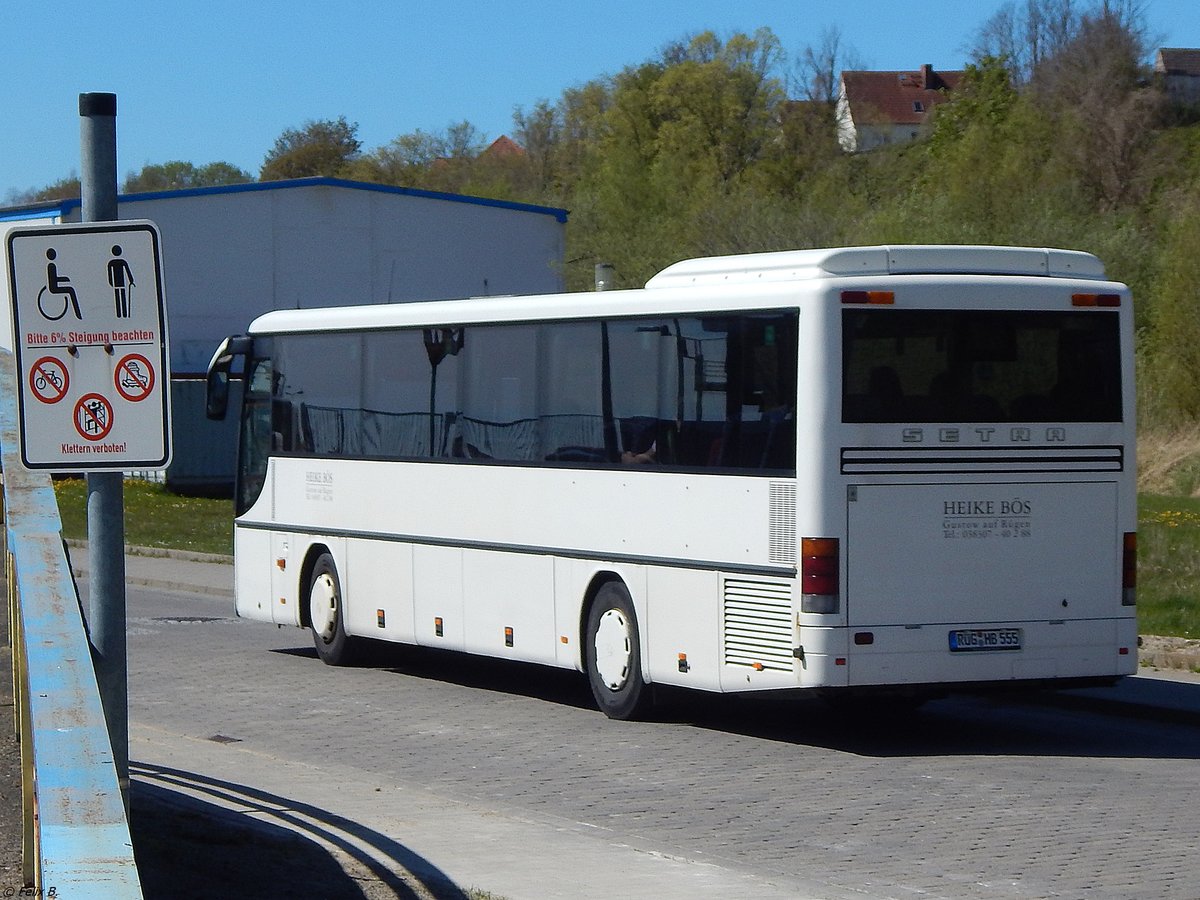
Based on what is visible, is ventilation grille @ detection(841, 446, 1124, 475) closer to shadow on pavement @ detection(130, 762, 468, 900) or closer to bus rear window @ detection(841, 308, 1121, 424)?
bus rear window @ detection(841, 308, 1121, 424)

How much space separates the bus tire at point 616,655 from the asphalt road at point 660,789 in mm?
183

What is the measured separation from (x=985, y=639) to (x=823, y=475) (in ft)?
5.21

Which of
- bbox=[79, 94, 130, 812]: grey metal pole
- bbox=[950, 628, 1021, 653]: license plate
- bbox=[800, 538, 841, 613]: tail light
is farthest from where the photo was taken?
bbox=[950, 628, 1021, 653]: license plate

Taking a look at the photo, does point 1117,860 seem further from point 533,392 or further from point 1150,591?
point 1150,591

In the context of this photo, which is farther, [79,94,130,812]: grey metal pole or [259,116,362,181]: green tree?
[259,116,362,181]: green tree

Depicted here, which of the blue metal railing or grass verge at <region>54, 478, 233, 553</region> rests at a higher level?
the blue metal railing

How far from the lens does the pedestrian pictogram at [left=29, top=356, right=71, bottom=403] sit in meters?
5.50

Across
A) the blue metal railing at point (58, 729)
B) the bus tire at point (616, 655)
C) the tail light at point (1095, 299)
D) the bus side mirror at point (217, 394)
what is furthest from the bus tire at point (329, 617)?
the blue metal railing at point (58, 729)

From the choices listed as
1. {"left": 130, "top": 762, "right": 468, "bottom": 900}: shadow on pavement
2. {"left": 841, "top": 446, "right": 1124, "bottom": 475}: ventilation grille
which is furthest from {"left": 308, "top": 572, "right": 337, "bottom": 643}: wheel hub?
{"left": 130, "top": 762, "right": 468, "bottom": 900}: shadow on pavement

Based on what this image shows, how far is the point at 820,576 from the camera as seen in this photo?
1187cm

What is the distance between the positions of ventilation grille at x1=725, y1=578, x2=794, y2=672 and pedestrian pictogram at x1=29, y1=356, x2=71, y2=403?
7.15m

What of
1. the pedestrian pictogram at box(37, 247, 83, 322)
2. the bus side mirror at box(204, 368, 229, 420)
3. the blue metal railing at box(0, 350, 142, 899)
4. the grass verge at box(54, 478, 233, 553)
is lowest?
the grass verge at box(54, 478, 233, 553)

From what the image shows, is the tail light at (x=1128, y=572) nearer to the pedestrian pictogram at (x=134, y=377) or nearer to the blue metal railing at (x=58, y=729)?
the blue metal railing at (x=58, y=729)

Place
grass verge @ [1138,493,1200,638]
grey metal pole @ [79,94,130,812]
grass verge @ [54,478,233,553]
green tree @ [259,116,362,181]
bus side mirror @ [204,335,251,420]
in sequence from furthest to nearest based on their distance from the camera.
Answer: green tree @ [259,116,362,181]
grass verge @ [54,478,233,553]
bus side mirror @ [204,335,251,420]
grass verge @ [1138,493,1200,638]
grey metal pole @ [79,94,130,812]
